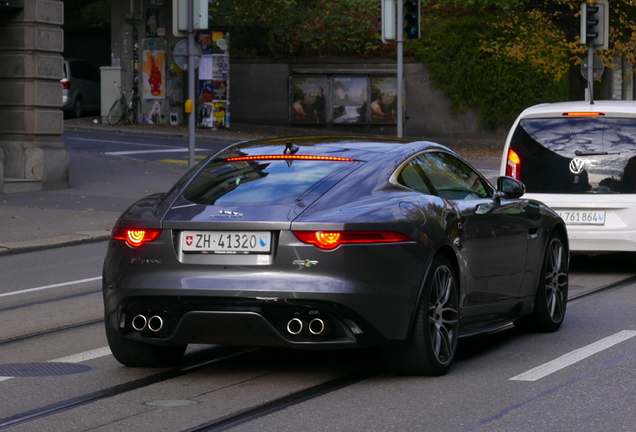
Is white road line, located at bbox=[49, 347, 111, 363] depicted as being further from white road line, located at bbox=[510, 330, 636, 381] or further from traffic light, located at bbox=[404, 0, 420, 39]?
traffic light, located at bbox=[404, 0, 420, 39]

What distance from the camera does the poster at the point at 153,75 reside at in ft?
123

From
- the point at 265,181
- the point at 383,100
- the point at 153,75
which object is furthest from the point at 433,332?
the point at 383,100

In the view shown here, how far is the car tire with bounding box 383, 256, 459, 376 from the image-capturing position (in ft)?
22.2

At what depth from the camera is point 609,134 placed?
1181cm

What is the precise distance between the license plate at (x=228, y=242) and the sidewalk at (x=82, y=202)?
26.9 ft

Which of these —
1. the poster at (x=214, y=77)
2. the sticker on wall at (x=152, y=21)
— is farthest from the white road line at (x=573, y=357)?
the sticker on wall at (x=152, y=21)

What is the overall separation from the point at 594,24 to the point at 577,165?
48.7ft

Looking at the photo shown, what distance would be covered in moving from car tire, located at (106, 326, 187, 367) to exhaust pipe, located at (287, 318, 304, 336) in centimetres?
110

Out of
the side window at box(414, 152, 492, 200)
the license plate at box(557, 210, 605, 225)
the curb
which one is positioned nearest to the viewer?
the side window at box(414, 152, 492, 200)

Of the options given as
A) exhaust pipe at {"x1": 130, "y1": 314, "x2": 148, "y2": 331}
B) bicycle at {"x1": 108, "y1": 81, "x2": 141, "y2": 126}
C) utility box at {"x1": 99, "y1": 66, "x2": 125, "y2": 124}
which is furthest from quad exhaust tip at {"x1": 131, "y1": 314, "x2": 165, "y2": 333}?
utility box at {"x1": 99, "y1": 66, "x2": 125, "y2": 124}

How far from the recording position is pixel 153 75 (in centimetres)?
3753

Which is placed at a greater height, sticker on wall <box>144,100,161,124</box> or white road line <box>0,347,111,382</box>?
sticker on wall <box>144,100,161,124</box>

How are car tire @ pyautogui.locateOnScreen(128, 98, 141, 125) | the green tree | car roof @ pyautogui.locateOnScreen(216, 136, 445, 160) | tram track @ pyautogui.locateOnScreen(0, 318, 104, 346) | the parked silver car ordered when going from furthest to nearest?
1. the parked silver car
2. car tire @ pyautogui.locateOnScreen(128, 98, 141, 125)
3. the green tree
4. tram track @ pyautogui.locateOnScreen(0, 318, 104, 346)
5. car roof @ pyautogui.locateOnScreen(216, 136, 445, 160)

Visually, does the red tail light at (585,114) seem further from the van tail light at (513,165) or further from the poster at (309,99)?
the poster at (309,99)
